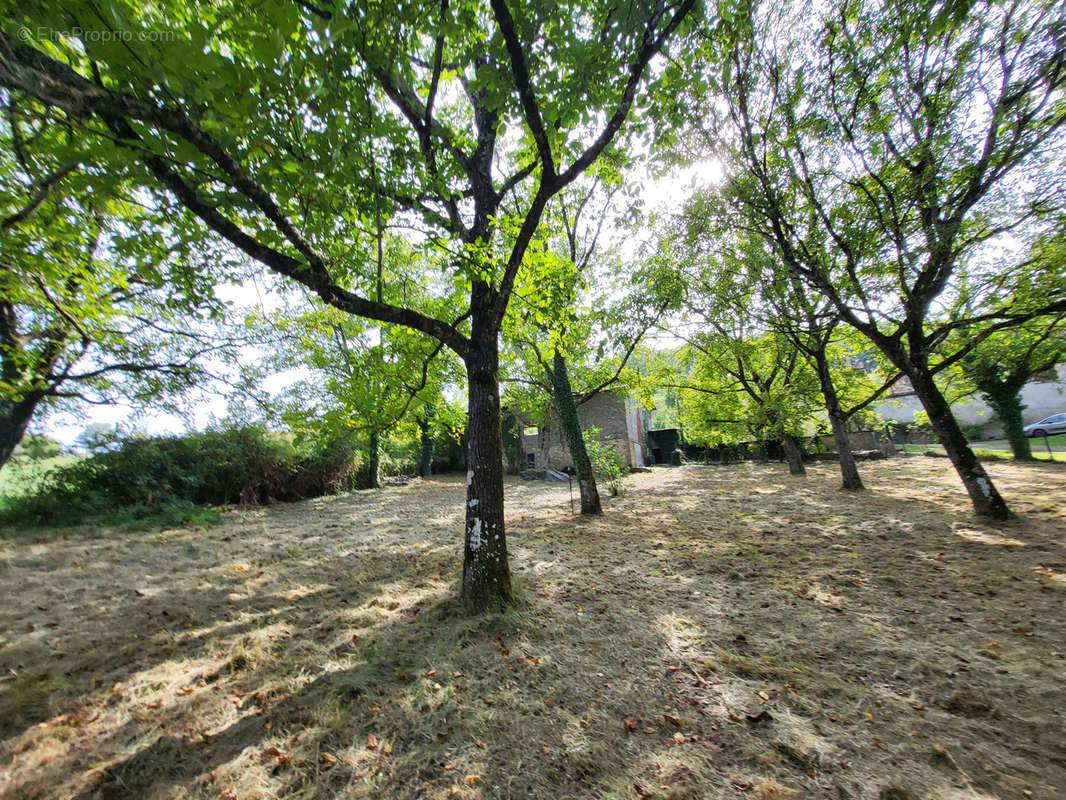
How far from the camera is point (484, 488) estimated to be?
4.16 metres

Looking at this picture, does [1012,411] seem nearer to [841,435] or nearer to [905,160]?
[841,435]

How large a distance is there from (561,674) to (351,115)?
459 centimetres

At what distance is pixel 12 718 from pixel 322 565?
3471 mm

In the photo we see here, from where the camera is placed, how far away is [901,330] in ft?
23.0

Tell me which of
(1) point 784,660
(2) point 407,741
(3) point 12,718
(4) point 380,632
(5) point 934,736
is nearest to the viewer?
(5) point 934,736

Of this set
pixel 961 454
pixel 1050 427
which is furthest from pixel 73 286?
pixel 1050 427

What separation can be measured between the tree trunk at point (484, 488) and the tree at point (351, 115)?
0.02m

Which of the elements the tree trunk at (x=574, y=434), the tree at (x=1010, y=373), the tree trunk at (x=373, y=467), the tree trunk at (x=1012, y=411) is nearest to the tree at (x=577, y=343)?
the tree trunk at (x=574, y=434)

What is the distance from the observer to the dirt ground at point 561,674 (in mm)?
2121

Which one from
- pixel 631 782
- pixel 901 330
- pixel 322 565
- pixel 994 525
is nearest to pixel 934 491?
pixel 994 525

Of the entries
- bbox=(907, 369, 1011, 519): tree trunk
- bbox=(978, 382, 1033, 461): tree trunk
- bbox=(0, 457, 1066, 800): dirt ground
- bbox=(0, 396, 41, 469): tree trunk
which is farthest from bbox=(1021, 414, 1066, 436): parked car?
bbox=(0, 396, 41, 469): tree trunk

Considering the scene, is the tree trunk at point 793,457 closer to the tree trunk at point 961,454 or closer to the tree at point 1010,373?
the tree at point 1010,373

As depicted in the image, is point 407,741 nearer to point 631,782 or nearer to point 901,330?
point 631,782

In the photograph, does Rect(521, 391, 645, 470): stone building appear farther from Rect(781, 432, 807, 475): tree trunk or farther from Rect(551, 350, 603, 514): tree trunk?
Rect(551, 350, 603, 514): tree trunk
